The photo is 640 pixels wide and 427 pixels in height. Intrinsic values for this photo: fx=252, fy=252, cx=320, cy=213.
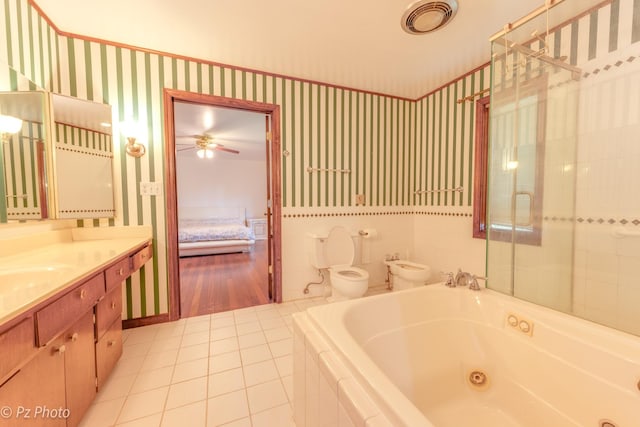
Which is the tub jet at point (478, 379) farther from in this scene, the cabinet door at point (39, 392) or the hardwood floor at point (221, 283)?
the hardwood floor at point (221, 283)

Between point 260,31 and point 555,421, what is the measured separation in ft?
9.32

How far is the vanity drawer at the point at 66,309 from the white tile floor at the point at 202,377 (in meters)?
0.64

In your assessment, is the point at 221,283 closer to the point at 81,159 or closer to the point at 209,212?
the point at 81,159

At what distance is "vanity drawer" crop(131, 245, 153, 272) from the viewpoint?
5.64 feet

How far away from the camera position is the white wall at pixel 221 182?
6.20m

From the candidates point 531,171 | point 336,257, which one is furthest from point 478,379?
point 336,257

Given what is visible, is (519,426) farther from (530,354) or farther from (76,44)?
(76,44)

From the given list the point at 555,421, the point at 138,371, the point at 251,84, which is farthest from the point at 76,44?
the point at 555,421

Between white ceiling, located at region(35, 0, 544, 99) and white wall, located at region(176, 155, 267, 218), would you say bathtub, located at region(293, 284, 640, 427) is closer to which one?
white ceiling, located at region(35, 0, 544, 99)

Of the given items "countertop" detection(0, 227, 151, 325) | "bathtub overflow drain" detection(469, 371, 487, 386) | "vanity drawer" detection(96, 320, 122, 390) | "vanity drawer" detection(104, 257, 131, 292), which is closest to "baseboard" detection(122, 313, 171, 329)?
"vanity drawer" detection(96, 320, 122, 390)

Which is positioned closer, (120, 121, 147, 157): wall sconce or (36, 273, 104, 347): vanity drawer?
(36, 273, 104, 347): vanity drawer

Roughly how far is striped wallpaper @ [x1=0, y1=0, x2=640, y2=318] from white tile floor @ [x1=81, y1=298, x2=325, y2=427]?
50 centimetres

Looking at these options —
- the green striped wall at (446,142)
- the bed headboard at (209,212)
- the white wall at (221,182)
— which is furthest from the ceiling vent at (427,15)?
the bed headboard at (209,212)

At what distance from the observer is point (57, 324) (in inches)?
35.6
